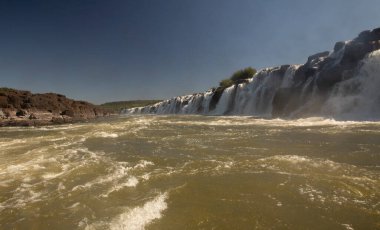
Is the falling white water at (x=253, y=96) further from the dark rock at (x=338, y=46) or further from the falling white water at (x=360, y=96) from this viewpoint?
the falling white water at (x=360, y=96)

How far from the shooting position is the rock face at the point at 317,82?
22.6 meters

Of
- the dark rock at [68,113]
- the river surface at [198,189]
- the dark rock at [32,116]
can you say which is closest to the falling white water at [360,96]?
the river surface at [198,189]

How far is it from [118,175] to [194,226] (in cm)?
352

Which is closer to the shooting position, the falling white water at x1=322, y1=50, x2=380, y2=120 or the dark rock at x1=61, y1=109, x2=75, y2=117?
the falling white water at x1=322, y1=50, x2=380, y2=120

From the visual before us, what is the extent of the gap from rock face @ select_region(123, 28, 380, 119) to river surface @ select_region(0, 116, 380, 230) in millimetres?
15045

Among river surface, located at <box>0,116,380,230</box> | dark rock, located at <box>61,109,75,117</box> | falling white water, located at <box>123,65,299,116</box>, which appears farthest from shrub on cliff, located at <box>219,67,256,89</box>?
river surface, located at <box>0,116,380,230</box>

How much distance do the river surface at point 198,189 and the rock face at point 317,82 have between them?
49.4ft

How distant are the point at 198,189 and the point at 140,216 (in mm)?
1547

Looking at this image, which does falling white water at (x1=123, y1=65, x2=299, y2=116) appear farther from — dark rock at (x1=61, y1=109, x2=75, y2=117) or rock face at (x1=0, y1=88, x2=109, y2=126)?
rock face at (x1=0, y1=88, x2=109, y2=126)

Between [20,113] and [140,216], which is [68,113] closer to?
[20,113]

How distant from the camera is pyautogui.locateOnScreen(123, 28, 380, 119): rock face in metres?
22.6

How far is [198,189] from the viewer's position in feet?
18.7

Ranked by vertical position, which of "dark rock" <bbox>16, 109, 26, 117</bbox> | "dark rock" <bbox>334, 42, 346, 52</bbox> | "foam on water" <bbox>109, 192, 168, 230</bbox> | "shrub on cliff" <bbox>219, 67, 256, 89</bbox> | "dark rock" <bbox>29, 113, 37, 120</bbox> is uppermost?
"shrub on cliff" <bbox>219, 67, 256, 89</bbox>

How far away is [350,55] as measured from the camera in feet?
84.2
